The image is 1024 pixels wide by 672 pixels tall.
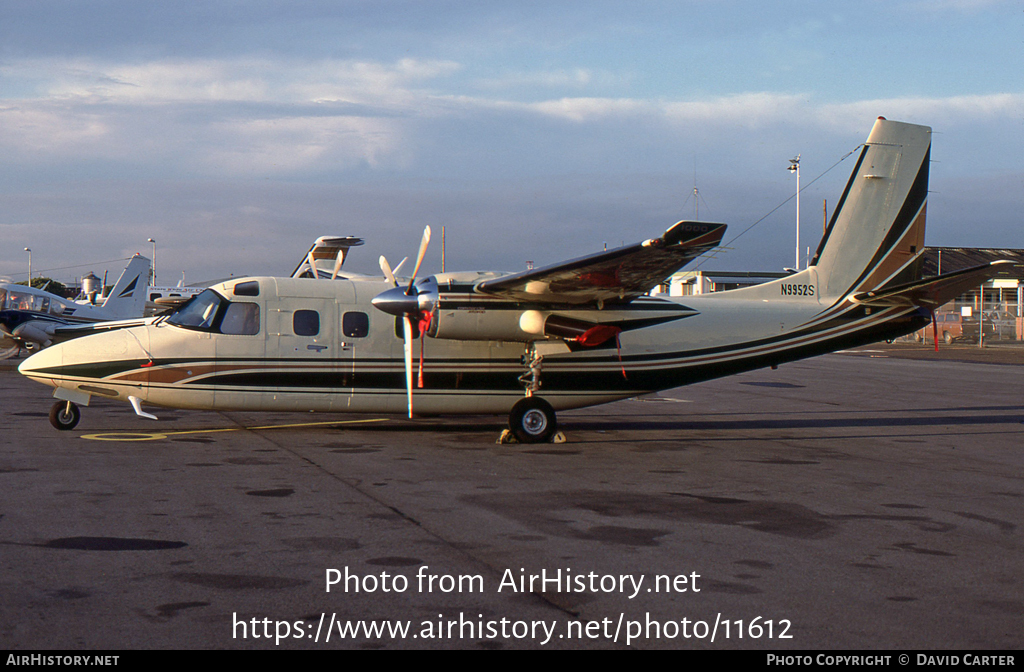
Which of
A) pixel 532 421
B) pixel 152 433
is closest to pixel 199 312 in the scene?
pixel 152 433

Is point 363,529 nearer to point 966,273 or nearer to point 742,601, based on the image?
point 742,601

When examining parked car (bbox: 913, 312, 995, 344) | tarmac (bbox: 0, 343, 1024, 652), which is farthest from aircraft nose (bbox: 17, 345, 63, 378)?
parked car (bbox: 913, 312, 995, 344)

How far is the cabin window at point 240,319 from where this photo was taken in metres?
14.1

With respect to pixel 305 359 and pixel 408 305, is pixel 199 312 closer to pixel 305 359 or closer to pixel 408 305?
pixel 305 359

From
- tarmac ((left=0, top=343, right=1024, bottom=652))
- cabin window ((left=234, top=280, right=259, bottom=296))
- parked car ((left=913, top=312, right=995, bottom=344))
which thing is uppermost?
cabin window ((left=234, top=280, right=259, bottom=296))

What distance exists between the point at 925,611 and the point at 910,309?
11826 millimetres

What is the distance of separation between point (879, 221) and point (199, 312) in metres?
13.2

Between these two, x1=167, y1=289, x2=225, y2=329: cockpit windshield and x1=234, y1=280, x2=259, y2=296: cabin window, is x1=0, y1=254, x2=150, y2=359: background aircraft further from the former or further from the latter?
x1=234, y1=280, x2=259, y2=296: cabin window

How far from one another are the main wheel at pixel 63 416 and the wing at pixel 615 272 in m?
7.34

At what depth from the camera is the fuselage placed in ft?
45.1

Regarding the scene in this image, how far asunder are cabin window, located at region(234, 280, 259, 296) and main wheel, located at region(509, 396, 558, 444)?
496cm

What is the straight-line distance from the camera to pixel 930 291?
1545 cm

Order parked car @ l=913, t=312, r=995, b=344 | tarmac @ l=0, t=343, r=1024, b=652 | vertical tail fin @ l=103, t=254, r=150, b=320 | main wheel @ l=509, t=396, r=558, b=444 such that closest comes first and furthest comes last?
tarmac @ l=0, t=343, r=1024, b=652
main wheel @ l=509, t=396, r=558, b=444
vertical tail fin @ l=103, t=254, r=150, b=320
parked car @ l=913, t=312, r=995, b=344

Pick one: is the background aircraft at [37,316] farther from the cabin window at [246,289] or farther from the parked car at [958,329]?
the parked car at [958,329]
